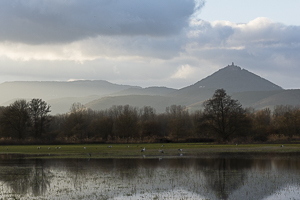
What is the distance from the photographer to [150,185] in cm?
2877

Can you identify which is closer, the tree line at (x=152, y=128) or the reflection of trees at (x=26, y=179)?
the reflection of trees at (x=26, y=179)

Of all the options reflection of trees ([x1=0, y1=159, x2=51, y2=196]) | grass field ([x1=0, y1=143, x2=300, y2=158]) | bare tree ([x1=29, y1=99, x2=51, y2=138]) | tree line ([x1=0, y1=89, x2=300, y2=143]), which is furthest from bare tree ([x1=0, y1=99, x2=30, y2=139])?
reflection of trees ([x1=0, y1=159, x2=51, y2=196])

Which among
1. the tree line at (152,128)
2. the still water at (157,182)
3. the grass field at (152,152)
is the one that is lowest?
the still water at (157,182)

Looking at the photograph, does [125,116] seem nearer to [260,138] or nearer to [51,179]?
[260,138]

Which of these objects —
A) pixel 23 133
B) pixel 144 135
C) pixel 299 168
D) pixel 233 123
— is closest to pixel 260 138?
pixel 233 123

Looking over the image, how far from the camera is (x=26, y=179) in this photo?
3316cm

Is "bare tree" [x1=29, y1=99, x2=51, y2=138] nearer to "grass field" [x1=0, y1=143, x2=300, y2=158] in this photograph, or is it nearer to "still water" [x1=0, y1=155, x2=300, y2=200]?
"grass field" [x1=0, y1=143, x2=300, y2=158]

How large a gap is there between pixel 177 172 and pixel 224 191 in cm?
1013

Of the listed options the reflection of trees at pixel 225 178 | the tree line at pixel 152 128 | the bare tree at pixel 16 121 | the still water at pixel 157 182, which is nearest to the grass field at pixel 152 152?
the still water at pixel 157 182

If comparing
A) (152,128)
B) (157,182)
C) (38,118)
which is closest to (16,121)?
(38,118)

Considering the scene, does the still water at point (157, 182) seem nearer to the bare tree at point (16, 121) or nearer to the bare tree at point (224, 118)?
the bare tree at point (224, 118)

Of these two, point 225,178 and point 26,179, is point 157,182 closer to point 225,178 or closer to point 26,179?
point 225,178

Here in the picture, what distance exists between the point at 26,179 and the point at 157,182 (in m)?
11.8

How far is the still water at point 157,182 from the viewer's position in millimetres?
25250
